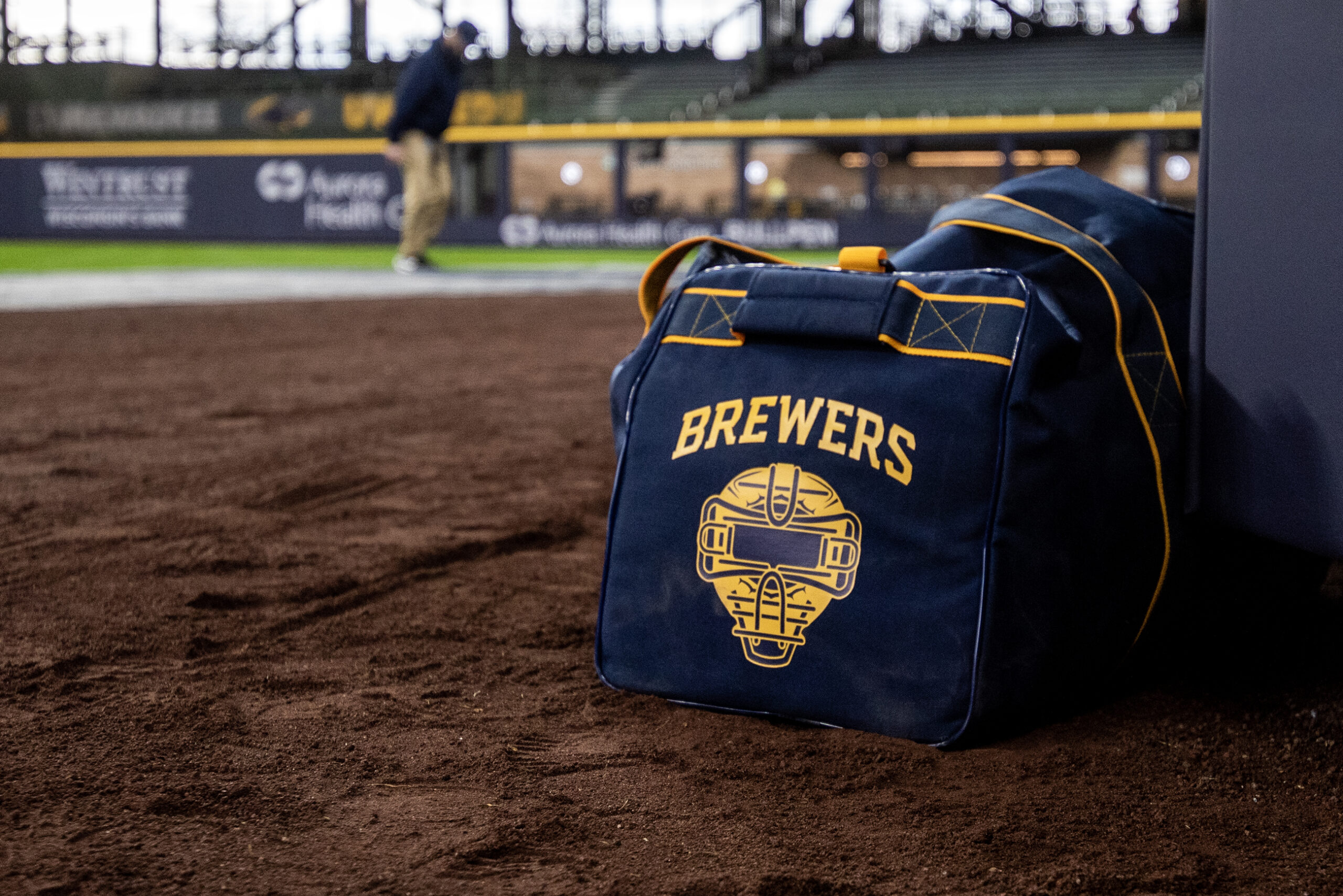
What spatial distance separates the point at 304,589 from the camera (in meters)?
2.02

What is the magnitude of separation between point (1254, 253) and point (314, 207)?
16746 mm

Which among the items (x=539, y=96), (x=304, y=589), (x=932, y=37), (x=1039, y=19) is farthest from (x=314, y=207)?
(x=304, y=589)

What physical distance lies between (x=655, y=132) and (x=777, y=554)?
14578 mm

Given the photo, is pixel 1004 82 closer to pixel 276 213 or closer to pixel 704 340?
pixel 276 213

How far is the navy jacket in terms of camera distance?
9.09m

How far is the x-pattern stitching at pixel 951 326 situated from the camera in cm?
142

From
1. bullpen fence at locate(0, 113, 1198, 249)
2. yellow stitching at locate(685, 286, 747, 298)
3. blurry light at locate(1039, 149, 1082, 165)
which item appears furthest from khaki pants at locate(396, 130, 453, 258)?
blurry light at locate(1039, 149, 1082, 165)

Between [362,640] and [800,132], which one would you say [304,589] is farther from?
[800,132]

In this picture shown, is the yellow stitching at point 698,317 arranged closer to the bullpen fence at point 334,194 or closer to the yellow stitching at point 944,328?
the yellow stitching at point 944,328

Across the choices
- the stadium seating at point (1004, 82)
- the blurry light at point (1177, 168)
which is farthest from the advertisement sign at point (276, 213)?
the blurry light at point (1177, 168)

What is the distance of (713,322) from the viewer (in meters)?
1.58

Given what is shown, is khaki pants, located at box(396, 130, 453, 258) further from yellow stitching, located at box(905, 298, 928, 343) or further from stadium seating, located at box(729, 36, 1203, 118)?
yellow stitching, located at box(905, 298, 928, 343)

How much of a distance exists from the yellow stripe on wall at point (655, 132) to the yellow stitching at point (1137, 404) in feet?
43.8

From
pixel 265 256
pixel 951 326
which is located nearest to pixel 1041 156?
pixel 265 256
